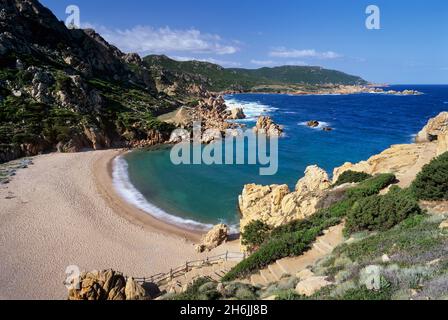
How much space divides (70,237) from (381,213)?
2088cm

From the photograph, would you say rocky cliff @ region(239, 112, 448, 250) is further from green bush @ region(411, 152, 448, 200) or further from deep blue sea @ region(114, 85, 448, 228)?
deep blue sea @ region(114, 85, 448, 228)

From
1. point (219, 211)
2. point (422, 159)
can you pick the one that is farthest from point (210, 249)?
point (422, 159)

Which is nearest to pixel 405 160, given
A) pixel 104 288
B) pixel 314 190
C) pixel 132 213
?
pixel 314 190

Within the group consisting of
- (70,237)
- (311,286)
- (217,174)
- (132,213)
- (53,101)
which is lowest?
(70,237)

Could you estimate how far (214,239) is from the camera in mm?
24469

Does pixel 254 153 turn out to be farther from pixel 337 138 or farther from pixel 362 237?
pixel 362 237

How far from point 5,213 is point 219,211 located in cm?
1758

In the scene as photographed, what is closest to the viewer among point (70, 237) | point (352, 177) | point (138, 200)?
point (70, 237)

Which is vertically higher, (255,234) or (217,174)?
(217,174)

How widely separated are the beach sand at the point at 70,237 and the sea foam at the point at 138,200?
0.90m

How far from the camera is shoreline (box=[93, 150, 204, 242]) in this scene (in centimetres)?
2705

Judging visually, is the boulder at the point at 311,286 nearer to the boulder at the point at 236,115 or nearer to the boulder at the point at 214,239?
the boulder at the point at 214,239

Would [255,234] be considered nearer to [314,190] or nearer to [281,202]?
[281,202]

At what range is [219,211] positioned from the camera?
103ft
